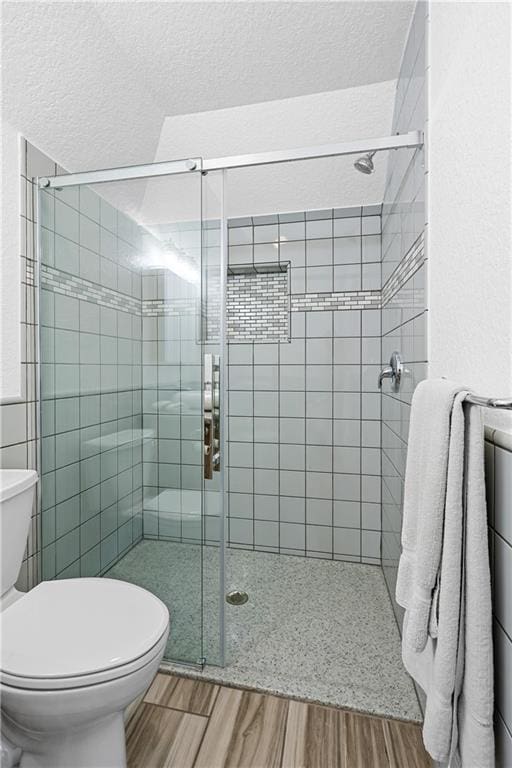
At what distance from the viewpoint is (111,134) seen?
6.04 feet

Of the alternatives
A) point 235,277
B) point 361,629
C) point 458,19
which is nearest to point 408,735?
point 361,629

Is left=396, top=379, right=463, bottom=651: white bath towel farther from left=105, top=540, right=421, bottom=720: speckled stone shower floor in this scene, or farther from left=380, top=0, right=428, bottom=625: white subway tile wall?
left=105, top=540, right=421, bottom=720: speckled stone shower floor

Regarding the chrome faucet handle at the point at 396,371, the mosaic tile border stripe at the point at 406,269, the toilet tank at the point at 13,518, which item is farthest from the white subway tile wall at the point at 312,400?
the toilet tank at the point at 13,518

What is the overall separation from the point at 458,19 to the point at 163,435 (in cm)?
154

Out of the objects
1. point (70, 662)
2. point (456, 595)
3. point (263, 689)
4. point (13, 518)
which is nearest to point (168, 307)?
point (13, 518)

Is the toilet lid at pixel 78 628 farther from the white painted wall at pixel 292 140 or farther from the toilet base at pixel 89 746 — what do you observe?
the white painted wall at pixel 292 140

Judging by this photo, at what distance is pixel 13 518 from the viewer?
4.34 feet

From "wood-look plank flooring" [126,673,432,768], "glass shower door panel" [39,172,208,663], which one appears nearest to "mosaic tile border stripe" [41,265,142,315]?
"glass shower door panel" [39,172,208,663]

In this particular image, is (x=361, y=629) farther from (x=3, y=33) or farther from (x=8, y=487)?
(x=3, y=33)

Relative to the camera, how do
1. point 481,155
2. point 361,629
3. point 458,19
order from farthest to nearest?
point 361,629
point 458,19
point 481,155

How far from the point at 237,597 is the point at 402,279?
5.87ft

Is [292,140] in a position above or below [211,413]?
above

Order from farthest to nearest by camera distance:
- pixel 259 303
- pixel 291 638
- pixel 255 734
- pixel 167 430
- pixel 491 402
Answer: pixel 259 303, pixel 291 638, pixel 167 430, pixel 255 734, pixel 491 402

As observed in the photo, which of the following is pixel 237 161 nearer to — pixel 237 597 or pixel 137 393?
pixel 137 393
